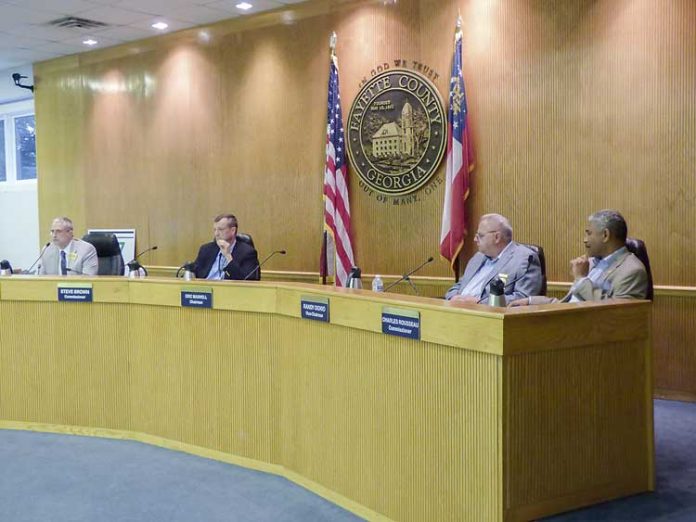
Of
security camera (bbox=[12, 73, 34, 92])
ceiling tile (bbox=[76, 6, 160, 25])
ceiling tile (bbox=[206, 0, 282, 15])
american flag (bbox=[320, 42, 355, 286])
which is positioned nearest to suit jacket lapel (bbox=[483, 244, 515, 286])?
american flag (bbox=[320, 42, 355, 286])

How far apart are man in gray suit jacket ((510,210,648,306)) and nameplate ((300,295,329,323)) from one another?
967 mm

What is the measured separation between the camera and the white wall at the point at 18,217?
32.8 ft

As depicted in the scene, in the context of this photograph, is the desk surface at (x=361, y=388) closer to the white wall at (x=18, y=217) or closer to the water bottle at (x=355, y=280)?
the water bottle at (x=355, y=280)

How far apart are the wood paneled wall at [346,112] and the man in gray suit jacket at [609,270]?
1403mm

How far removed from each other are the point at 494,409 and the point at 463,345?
0.23 meters

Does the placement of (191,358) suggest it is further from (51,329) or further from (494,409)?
(494,409)

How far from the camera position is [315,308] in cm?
326

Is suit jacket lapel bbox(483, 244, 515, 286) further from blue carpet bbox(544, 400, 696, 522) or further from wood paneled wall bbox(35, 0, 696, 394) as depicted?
wood paneled wall bbox(35, 0, 696, 394)

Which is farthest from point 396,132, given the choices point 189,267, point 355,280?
point 355,280

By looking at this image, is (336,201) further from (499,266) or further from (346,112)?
(499,266)

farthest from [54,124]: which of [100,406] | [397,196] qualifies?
[100,406]

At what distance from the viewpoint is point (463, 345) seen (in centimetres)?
253

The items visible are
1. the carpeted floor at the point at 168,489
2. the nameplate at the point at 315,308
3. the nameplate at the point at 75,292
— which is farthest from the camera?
the nameplate at the point at 75,292

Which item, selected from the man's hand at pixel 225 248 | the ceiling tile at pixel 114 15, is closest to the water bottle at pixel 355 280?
the man's hand at pixel 225 248
